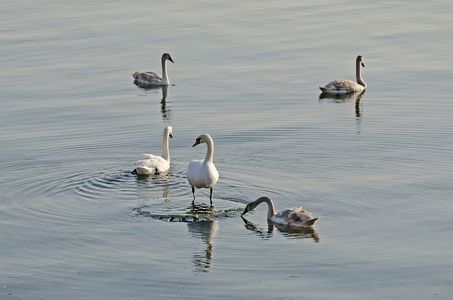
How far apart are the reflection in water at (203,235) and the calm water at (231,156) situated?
0.13 ft

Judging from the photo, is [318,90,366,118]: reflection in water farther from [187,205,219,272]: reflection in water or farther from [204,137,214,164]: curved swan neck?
[187,205,219,272]: reflection in water

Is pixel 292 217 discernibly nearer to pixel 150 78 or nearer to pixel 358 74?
pixel 358 74

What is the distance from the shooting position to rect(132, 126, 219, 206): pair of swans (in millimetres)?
19016

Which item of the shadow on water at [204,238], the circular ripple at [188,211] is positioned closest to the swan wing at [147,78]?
the circular ripple at [188,211]

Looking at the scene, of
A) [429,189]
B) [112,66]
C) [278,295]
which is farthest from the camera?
[112,66]

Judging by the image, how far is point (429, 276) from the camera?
1464 cm

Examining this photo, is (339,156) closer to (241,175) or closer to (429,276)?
(241,175)

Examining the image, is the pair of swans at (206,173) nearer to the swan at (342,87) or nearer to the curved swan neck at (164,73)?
the swan at (342,87)

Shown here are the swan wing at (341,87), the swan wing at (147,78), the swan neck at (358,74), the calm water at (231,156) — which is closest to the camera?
the calm water at (231,156)

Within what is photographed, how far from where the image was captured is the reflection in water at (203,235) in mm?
15430

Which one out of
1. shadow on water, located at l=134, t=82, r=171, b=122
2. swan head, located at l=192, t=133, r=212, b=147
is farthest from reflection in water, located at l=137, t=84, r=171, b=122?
swan head, located at l=192, t=133, r=212, b=147

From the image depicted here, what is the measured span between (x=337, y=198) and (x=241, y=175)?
266 cm

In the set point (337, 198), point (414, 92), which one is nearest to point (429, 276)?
point (337, 198)

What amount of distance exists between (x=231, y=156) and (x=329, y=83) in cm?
793
